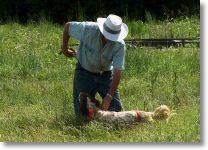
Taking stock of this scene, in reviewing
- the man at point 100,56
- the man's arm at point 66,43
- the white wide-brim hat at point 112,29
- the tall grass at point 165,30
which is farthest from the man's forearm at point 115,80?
the tall grass at point 165,30

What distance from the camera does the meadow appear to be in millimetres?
5930

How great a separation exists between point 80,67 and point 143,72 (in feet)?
7.56

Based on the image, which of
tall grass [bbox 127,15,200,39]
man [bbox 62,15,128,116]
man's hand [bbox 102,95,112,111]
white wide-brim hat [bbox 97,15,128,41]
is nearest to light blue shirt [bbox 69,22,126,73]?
man [bbox 62,15,128,116]

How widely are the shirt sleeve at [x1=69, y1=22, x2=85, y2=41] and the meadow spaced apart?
887mm

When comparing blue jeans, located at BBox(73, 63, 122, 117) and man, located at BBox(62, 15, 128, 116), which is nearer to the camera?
man, located at BBox(62, 15, 128, 116)

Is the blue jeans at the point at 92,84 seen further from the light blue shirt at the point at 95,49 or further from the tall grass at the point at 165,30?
the tall grass at the point at 165,30

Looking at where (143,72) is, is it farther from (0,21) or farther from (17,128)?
(0,21)

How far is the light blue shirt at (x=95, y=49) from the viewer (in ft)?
20.2

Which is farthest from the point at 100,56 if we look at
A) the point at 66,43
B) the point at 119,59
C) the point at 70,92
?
the point at 70,92

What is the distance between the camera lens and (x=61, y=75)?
29.3ft

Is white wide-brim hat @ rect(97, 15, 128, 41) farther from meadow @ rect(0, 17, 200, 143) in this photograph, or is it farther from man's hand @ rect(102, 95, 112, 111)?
meadow @ rect(0, 17, 200, 143)

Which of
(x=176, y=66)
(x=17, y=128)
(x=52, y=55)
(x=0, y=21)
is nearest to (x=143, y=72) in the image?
(x=176, y=66)

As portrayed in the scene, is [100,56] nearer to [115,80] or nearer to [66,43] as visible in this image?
[115,80]

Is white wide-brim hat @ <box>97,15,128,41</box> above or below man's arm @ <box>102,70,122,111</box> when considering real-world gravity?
above
